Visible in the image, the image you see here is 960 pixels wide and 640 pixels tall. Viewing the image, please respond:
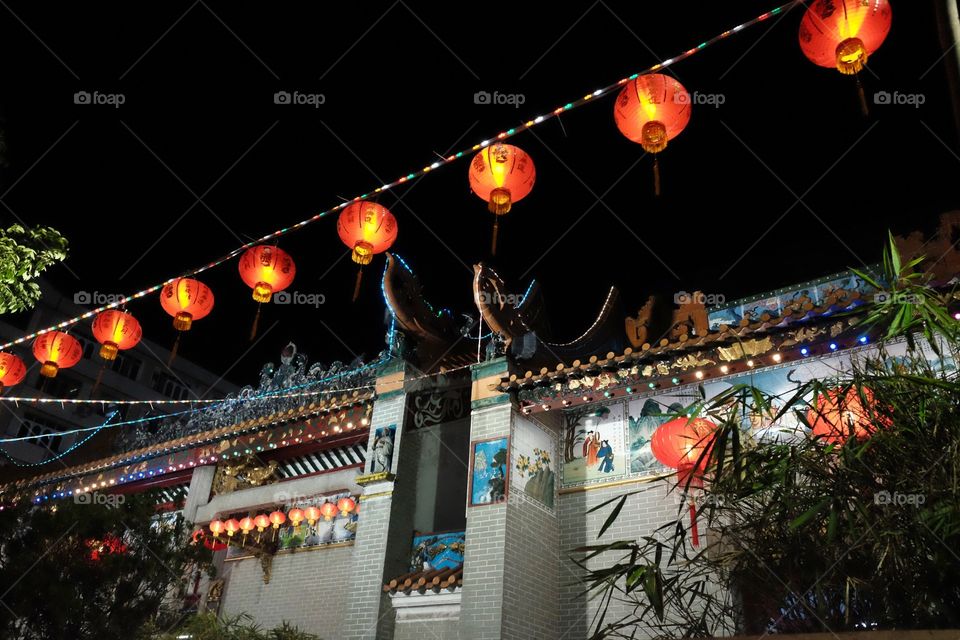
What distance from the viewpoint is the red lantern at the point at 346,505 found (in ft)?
30.1

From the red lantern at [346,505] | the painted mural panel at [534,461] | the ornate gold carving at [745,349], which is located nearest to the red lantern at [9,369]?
the red lantern at [346,505]

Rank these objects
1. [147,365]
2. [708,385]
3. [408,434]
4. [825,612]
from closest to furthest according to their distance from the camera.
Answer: [825,612] → [708,385] → [408,434] → [147,365]

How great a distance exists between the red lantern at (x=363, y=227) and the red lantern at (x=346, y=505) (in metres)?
3.52

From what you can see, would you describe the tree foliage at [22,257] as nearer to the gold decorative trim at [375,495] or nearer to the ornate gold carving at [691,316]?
the gold decorative trim at [375,495]

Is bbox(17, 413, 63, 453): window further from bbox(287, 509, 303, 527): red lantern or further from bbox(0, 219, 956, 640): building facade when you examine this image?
bbox(287, 509, 303, 527): red lantern

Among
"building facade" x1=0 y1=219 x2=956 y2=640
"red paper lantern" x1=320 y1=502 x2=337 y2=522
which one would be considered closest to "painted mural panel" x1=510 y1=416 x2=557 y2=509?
"building facade" x1=0 y1=219 x2=956 y2=640

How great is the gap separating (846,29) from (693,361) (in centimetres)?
325

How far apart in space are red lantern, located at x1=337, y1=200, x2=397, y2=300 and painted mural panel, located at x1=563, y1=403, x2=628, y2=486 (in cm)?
304

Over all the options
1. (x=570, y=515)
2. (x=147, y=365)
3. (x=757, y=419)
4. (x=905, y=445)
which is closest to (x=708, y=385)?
(x=757, y=419)

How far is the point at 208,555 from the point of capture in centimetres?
702

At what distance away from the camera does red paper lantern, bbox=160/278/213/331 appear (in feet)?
26.9

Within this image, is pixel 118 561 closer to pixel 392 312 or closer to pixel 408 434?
pixel 408 434

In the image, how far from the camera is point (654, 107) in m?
5.59

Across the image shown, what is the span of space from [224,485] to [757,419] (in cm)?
775
